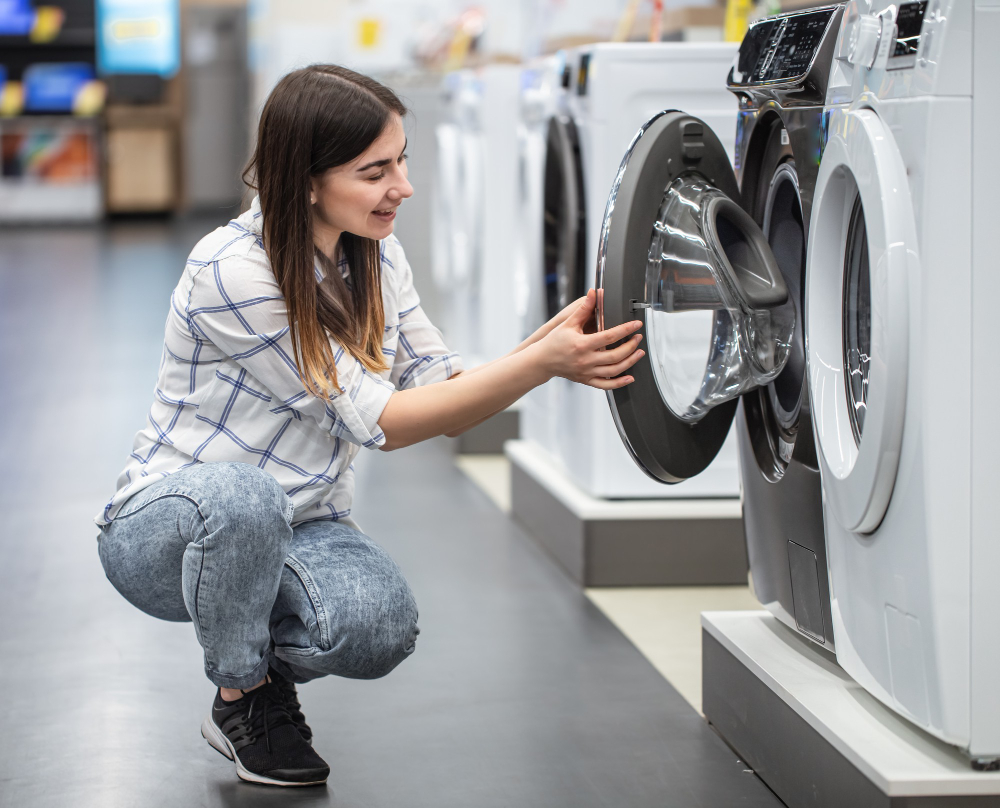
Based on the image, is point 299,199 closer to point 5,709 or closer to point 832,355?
point 832,355

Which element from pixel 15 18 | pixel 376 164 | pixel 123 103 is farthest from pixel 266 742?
pixel 15 18

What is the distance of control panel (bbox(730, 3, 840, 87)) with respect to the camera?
1.46m

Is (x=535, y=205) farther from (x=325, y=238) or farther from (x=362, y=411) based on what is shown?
(x=362, y=411)

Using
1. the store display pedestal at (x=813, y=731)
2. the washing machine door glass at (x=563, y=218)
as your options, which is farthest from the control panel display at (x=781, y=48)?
the washing machine door glass at (x=563, y=218)

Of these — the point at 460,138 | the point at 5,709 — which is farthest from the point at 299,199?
the point at 460,138

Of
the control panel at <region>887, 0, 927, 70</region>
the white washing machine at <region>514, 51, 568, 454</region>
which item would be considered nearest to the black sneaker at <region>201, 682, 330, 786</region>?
the control panel at <region>887, 0, 927, 70</region>

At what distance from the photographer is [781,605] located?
1679 mm

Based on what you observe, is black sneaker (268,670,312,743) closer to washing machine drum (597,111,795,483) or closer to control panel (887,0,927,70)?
washing machine drum (597,111,795,483)

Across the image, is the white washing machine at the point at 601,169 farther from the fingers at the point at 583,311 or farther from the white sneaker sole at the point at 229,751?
the white sneaker sole at the point at 229,751

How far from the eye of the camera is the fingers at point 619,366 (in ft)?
4.81

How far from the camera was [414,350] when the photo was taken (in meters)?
1.73

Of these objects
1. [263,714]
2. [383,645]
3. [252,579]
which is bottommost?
[263,714]

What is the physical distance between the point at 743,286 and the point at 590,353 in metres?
0.22

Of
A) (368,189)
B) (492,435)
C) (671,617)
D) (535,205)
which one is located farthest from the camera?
(492,435)
